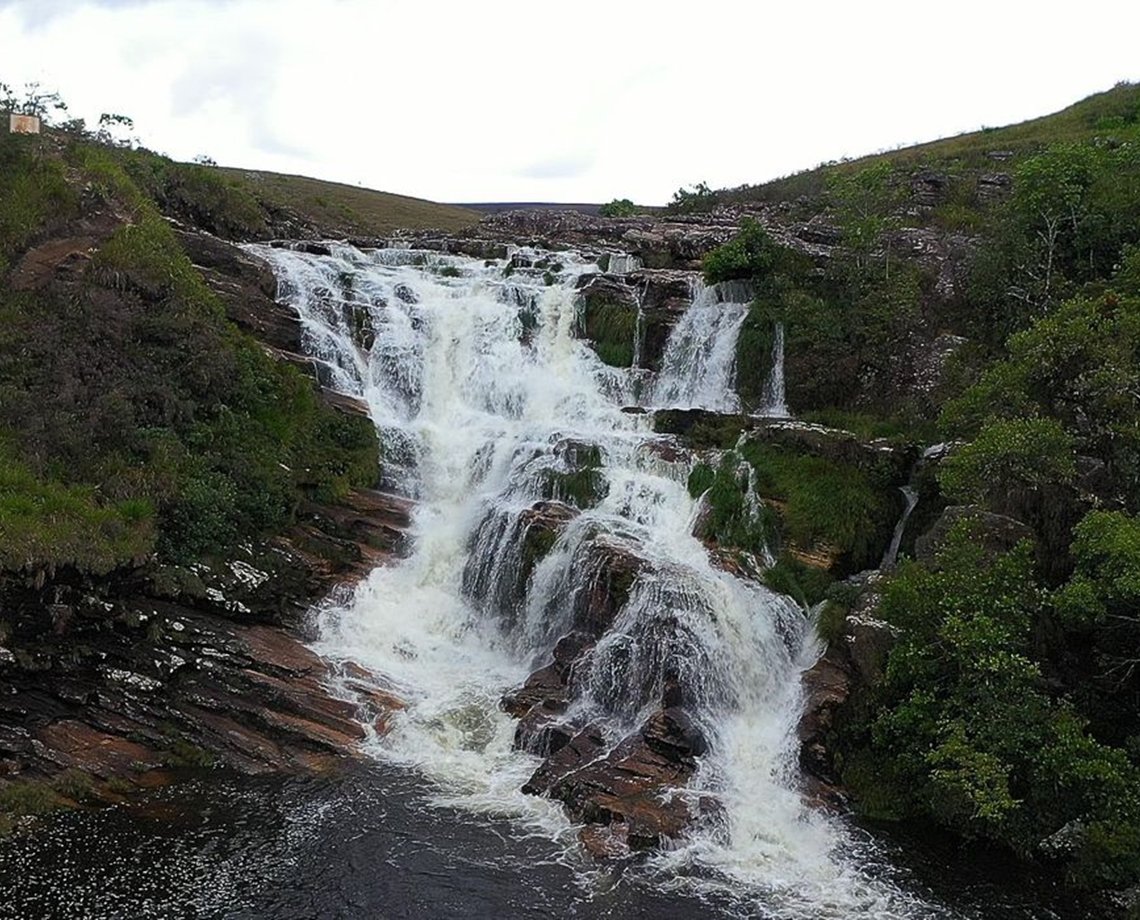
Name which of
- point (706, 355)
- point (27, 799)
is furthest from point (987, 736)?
point (706, 355)

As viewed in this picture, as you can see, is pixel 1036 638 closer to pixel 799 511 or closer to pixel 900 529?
pixel 900 529

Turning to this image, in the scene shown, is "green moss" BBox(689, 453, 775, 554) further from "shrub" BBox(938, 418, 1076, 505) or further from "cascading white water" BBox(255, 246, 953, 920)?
"shrub" BBox(938, 418, 1076, 505)

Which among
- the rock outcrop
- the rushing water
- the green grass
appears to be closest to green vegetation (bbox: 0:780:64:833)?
the rock outcrop

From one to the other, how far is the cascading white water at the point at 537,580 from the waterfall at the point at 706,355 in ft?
0.22

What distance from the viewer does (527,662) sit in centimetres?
2066

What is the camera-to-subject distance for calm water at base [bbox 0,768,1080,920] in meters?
13.2

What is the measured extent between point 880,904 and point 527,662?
29.6 ft

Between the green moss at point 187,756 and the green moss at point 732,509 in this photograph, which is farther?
the green moss at point 732,509

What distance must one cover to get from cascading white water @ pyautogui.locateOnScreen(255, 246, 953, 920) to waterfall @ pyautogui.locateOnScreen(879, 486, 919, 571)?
2.95 meters

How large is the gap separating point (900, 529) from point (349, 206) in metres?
62.3

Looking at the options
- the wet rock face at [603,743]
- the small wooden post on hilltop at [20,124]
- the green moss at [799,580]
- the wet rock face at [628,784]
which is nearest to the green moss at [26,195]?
the small wooden post on hilltop at [20,124]

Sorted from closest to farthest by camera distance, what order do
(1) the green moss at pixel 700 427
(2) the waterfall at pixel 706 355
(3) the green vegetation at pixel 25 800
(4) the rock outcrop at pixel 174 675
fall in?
(3) the green vegetation at pixel 25 800 < (4) the rock outcrop at pixel 174 675 < (1) the green moss at pixel 700 427 < (2) the waterfall at pixel 706 355

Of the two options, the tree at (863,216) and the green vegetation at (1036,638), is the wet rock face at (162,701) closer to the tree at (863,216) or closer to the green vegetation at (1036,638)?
the green vegetation at (1036,638)

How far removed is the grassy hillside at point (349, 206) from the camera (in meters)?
49.1
